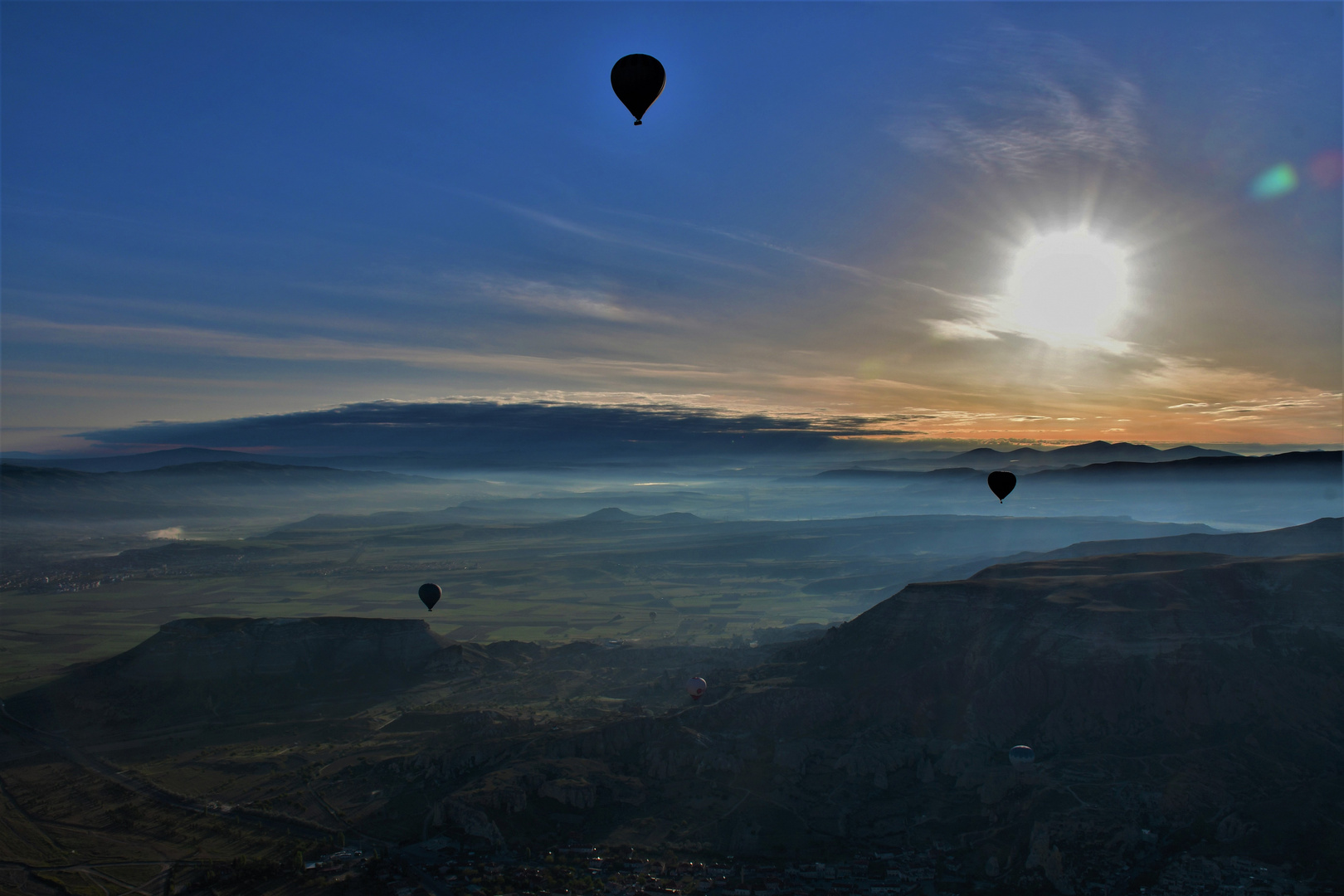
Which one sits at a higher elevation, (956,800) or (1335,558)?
(1335,558)

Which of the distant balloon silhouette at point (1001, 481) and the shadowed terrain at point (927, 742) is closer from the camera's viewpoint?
the shadowed terrain at point (927, 742)

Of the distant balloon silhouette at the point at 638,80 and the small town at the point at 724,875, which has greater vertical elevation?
the distant balloon silhouette at the point at 638,80

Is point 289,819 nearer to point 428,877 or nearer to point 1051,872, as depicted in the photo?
point 428,877

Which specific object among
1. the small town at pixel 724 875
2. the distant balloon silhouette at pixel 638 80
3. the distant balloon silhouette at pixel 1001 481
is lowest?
the small town at pixel 724 875

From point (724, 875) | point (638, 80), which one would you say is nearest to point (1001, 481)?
point (724, 875)

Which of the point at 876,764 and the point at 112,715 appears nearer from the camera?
the point at 876,764

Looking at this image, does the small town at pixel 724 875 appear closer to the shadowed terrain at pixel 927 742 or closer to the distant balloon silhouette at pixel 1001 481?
the shadowed terrain at pixel 927 742

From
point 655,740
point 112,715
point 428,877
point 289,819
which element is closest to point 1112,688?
point 655,740

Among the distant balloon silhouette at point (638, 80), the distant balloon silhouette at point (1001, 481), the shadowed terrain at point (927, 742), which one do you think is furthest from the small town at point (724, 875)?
the distant balloon silhouette at point (638, 80)
